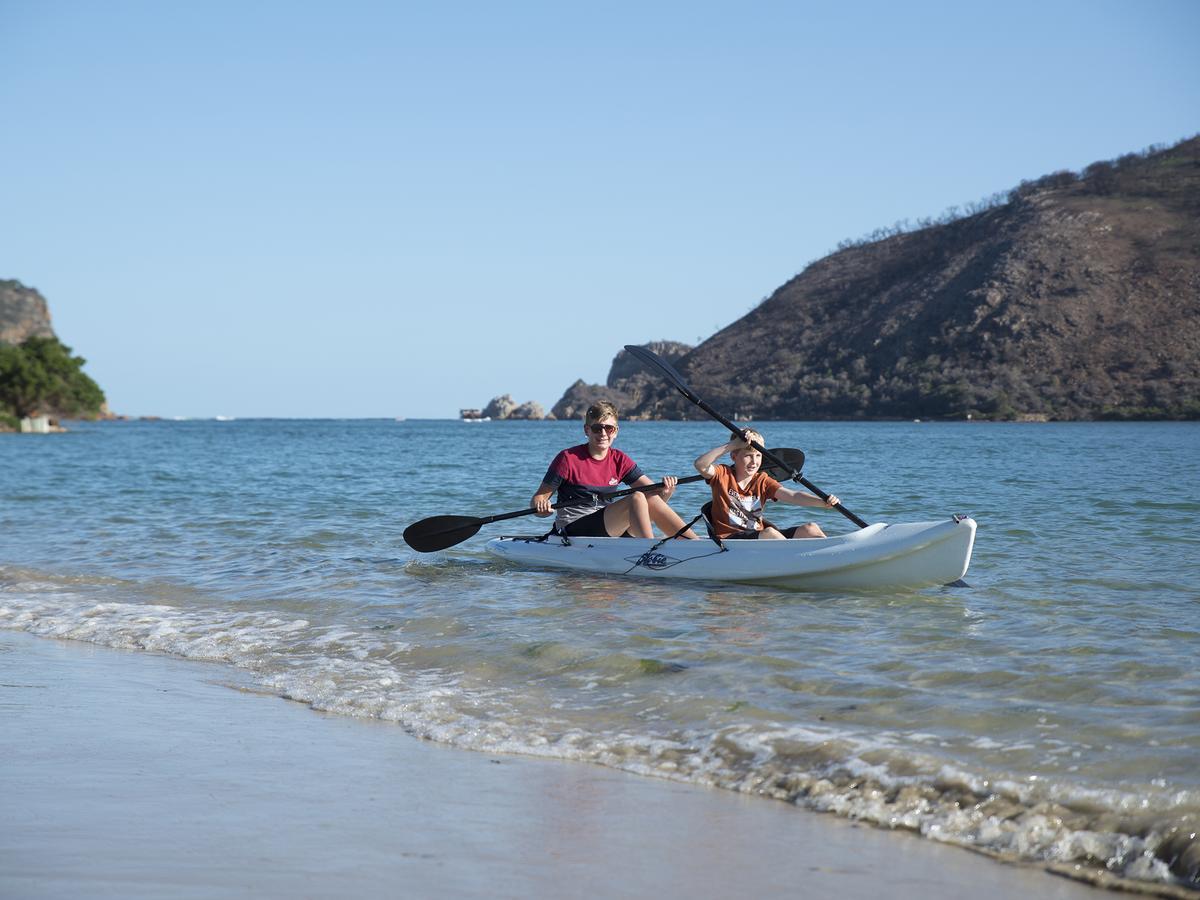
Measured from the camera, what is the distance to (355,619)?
720 cm

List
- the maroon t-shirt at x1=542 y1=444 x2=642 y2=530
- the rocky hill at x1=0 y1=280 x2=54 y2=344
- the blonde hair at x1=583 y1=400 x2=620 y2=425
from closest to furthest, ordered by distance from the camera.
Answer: the blonde hair at x1=583 y1=400 x2=620 y2=425
the maroon t-shirt at x1=542 y1=444 x2=642 y2=530
the rocky hill at x1=0 y1=280 x2=54 y2=344

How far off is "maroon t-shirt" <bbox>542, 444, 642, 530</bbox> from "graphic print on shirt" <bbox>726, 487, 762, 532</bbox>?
0.97 metres

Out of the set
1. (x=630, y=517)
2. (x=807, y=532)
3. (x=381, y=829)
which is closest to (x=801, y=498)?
(x=807, y=532)

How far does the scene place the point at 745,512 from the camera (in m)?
8.42

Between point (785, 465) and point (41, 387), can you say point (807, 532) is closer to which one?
point (785, 465)

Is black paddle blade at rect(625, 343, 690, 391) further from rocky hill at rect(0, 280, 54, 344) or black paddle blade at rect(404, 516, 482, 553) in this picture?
rocky hill at rect(0, 280, 54, 344)

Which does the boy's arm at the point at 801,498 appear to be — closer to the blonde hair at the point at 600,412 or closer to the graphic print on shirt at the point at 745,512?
the graphic print on shirt at the point at 745,512

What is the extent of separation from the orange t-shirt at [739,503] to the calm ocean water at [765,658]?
47 centimetres

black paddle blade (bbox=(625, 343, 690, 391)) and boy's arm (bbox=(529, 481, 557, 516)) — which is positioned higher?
black paddle blade (bbox=(625, 343, 690, 391))

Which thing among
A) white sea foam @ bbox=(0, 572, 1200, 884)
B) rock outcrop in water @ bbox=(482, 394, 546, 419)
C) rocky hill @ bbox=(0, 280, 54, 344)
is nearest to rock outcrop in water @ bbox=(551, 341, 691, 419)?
rock outcrop in water @ bbox=(482, 394, 546, 419)

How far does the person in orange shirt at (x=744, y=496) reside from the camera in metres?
8.00

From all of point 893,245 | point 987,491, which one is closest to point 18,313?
point 893,245

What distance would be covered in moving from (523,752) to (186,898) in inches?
68.7

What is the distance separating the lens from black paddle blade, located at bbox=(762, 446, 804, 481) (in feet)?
27.8
